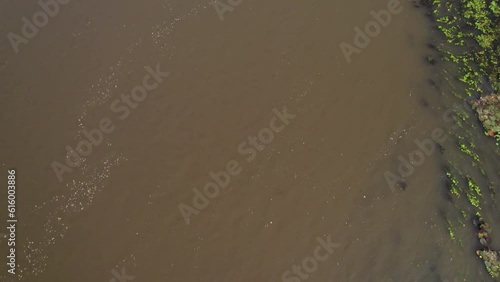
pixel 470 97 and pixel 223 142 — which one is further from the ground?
pixel 223 142

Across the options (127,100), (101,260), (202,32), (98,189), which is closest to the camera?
(101,260)

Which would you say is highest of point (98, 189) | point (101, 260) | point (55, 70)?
point (55, 70)

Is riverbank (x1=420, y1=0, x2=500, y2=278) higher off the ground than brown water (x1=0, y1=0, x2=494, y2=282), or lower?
lower

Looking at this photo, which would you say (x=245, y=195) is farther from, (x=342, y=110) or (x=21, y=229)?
(x=21, y=229)

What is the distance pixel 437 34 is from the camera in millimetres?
7047

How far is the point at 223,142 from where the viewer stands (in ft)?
19.4

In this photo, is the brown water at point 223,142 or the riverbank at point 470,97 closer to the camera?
the brown water at point 223,142

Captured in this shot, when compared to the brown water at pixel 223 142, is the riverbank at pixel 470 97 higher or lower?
lower

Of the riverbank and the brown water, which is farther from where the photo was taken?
the riverbank

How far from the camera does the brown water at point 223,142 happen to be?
16.9ft

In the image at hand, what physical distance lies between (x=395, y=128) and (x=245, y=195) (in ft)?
7.89

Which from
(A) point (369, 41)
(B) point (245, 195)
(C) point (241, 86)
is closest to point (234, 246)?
(B) point (245, 195)

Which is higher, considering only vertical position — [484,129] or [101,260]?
[101,260]

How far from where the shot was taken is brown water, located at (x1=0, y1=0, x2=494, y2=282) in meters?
5.16
